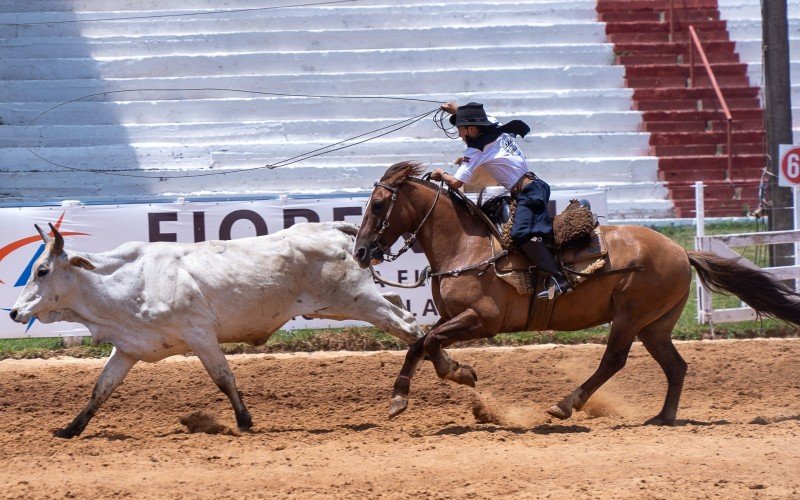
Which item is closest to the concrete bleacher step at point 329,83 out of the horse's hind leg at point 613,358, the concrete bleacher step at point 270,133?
the concrete bleacher step at point 270,133

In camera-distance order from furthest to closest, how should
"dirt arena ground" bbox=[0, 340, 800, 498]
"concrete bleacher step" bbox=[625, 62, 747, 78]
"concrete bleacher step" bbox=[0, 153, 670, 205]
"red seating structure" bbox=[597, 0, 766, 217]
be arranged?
"concrete bleacher step" bbox=[625, 62, 747, 78] → "red seating structure" bbox=[597, 0, 766, 217] → "concrete bleacher step" bbox=[0, 153, 670, 205] → "dirt arena ground" bbox=[0, 340, 800, 498]

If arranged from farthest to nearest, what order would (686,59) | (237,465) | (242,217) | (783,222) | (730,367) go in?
Answer: (686,59) < (783,222) < (242,217) < (730,367) < (237,465)

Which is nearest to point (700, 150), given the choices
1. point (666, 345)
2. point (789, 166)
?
point (789, 166)

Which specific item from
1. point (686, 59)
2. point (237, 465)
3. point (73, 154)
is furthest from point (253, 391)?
point (686, 59)

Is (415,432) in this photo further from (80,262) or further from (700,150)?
(700,150)

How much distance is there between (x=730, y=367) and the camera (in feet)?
36.4

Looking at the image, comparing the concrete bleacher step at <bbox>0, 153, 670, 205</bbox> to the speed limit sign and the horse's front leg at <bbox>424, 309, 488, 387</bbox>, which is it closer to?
the speed limit sign

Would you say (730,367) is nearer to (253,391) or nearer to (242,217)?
(253,391)

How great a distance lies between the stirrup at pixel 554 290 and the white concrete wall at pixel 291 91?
9.12 metres

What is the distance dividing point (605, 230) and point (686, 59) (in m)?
12.6

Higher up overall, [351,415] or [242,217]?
[242,217]

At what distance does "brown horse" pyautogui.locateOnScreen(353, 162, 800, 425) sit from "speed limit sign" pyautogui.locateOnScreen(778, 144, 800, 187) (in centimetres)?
547

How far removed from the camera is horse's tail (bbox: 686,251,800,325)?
9.29 meters

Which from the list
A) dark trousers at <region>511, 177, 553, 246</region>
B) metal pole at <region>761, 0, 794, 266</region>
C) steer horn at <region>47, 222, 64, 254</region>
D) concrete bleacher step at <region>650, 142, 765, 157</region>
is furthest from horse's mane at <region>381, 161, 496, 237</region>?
concrete bleacher step at <region>650, 142, 765, 157</region>
